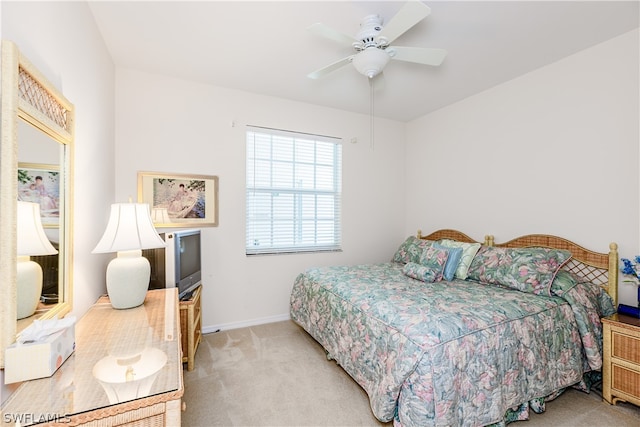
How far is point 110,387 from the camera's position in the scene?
957mm

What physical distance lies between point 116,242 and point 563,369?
2.98 metres

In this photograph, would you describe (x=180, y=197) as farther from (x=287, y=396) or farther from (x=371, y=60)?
(x=371, y=60)

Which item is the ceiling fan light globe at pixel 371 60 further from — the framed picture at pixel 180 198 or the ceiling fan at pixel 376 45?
the framed picture at pixel 180 198

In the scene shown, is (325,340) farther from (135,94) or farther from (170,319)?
(135,94)

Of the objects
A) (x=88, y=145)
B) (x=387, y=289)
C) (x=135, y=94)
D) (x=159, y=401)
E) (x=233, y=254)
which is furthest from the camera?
(x=233, y=254)

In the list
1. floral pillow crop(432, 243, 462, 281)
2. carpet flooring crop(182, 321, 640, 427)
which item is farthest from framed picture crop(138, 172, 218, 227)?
floral pillow crop(432, 243, 462, 281)

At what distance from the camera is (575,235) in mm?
2537

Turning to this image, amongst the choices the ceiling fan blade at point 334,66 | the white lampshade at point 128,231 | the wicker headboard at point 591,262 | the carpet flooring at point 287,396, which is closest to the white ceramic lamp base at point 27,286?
the white lampshade at point 128,231

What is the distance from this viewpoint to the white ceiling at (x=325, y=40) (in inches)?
76.9

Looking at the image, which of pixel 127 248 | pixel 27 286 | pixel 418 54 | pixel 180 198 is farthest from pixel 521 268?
pixel 180 198

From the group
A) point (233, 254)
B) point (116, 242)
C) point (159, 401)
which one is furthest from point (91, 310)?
point (233, 254)

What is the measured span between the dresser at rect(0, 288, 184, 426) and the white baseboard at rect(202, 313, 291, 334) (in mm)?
1857

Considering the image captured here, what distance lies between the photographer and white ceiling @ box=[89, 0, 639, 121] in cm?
195

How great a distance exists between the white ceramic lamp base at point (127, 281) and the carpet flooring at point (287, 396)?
0.83 metres
